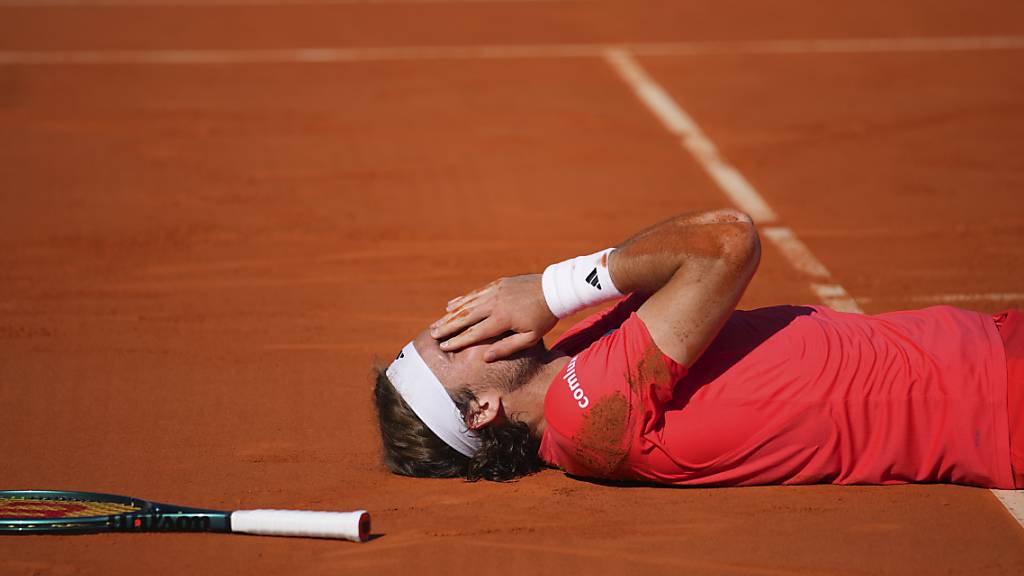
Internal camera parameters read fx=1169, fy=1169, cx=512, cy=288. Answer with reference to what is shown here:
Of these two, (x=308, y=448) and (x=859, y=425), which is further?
(x=308, y=448)

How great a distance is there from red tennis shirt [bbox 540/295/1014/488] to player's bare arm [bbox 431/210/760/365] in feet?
0.41

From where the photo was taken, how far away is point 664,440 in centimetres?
412

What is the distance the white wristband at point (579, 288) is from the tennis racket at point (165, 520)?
1.00 meters

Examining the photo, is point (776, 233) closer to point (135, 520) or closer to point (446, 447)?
point (446, 447)

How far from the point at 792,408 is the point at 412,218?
3.89m

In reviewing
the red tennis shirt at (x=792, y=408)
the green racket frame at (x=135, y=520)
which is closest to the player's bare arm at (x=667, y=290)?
the red tennis shirt at (x=792, y=408)

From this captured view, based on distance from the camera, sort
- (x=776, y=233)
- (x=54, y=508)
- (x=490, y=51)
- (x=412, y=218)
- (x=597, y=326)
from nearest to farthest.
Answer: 1. (x=54, y=508)
2. (x=597, y=326)
3. (x=776, y=233)
4. (x=412, y=218)
5. (x=490, y=51)

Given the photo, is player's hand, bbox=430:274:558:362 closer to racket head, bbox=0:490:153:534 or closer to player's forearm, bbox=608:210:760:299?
player's forearm, bbox=608:210:760:299

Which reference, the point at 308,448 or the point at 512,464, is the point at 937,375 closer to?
the point at 512,464

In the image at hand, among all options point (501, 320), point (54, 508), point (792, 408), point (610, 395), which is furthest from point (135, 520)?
point (792, 408)

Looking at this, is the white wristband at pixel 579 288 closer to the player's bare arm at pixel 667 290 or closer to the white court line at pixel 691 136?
the player's bare arm at pixel 667 290

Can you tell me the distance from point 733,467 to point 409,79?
281 inches

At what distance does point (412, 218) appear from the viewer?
750 cm

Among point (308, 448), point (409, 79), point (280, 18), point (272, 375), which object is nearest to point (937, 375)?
point (308, 448)
